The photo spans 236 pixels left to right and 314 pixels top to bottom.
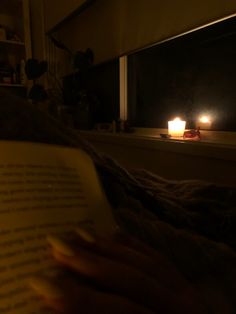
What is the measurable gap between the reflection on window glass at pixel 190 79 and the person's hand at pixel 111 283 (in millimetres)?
1007

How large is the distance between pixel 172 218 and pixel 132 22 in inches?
49.3

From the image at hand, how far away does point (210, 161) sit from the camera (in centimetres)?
101

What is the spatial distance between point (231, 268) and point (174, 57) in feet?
3.80

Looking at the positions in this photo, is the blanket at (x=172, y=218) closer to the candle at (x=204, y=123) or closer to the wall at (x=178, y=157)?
the wall at (x=178, y=157)

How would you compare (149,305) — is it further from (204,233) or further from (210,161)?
(210,161)

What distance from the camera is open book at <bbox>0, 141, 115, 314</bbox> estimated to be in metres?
0.19

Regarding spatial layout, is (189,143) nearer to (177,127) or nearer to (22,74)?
(177,127)

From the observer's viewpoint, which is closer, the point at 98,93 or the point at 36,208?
the point at 36,208

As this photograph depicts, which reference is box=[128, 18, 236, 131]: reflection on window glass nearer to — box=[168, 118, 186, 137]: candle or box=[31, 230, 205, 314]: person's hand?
box=[168, 118, 186, 137]: candle

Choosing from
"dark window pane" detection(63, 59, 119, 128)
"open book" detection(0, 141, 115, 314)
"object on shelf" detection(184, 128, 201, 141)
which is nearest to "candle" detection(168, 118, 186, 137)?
"object on shelf" detection(184, 128, 201, 141)

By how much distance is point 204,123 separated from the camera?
121 centimetres

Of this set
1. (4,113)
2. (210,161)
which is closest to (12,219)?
(4,113)

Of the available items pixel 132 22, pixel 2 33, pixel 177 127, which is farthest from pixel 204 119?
pixel 2 33

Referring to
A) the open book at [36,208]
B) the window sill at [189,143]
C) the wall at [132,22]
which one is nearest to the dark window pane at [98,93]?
the wall at [132,22]
